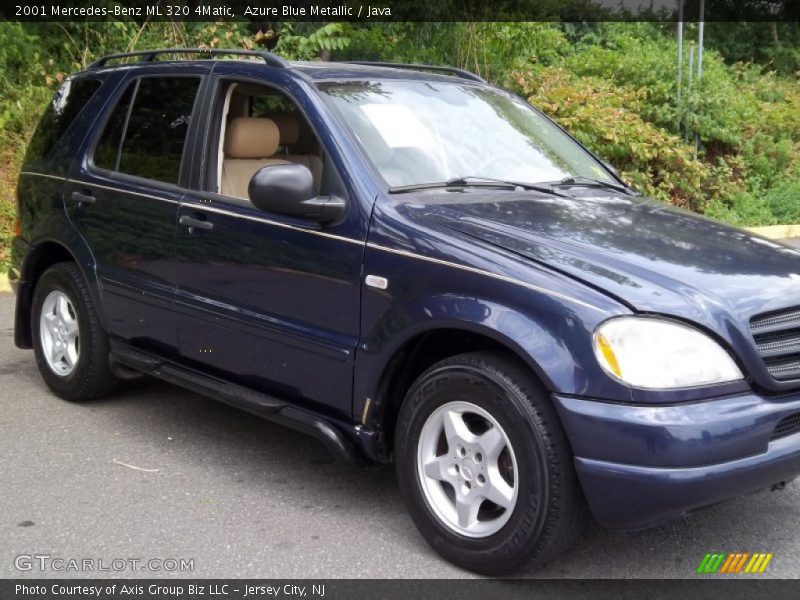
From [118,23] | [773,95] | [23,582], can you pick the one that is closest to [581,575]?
[23,582]

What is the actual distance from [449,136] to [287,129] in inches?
42.5

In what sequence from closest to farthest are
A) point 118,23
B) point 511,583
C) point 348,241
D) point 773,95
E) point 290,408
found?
point 511,583 → point 348,241 → point 290,408 → point 118,23 → point 773,95

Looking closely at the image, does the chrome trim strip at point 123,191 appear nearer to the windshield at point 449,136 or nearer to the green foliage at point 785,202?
the windshield at point 449,136

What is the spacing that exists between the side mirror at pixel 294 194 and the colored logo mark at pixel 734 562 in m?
1.94

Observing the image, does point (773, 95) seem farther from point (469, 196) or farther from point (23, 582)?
point (23, 582)

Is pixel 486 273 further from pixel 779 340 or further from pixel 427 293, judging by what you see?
pixel 779 340

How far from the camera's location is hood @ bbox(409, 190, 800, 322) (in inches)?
126

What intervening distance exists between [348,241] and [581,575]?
1537 mm

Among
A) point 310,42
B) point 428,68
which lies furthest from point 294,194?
point 310,42

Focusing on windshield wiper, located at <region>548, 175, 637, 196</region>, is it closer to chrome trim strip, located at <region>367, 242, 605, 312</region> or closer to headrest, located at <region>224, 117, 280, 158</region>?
chrome trim strip, located at <region>367, 242, 605, 312</region>

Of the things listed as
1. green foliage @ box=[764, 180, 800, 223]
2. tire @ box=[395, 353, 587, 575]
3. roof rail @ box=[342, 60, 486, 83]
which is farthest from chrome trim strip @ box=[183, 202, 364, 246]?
green foliage @ box=[764, 180, 800, 223]

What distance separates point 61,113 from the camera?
5.70m

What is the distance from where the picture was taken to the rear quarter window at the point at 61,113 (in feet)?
18.2

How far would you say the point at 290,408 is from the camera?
409 cm
